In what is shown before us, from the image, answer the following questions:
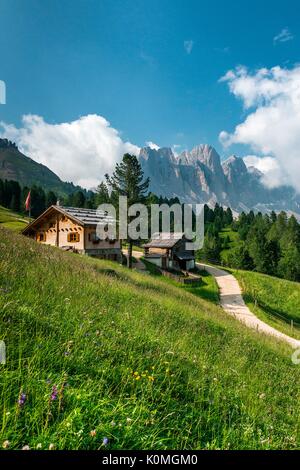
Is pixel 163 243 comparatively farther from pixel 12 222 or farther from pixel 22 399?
pixel 22 399

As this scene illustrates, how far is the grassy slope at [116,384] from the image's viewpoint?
8.45ft

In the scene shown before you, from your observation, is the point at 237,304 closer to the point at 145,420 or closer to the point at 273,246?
the point at 145,420

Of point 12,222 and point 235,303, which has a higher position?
point 12,222

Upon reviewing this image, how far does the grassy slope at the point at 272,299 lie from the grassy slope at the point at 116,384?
84.2 ft

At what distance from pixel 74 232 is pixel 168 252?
20652 millimetres

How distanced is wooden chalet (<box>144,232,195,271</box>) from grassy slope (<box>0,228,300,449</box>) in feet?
148

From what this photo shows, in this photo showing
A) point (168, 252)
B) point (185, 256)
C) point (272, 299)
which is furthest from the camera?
point (185, 256)

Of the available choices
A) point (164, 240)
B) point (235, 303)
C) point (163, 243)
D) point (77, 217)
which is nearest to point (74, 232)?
point (77, 217)

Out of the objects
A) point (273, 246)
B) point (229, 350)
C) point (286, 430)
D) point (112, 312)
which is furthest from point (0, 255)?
point (273, 246)

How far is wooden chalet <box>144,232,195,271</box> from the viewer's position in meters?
52.1

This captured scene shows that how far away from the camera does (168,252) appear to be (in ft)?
171

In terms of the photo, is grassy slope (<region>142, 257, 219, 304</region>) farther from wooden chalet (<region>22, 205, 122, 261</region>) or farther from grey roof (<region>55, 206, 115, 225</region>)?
grey roof (<region>55, 206, 115, 225</region>)

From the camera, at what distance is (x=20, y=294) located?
A: 200 inches

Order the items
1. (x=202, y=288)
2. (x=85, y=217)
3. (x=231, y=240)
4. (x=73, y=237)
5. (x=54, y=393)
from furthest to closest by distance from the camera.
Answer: (x=231, y=240), (x=202, y=288), (x=85, y=217), (x=73, y=237), (x=54, y=393)
